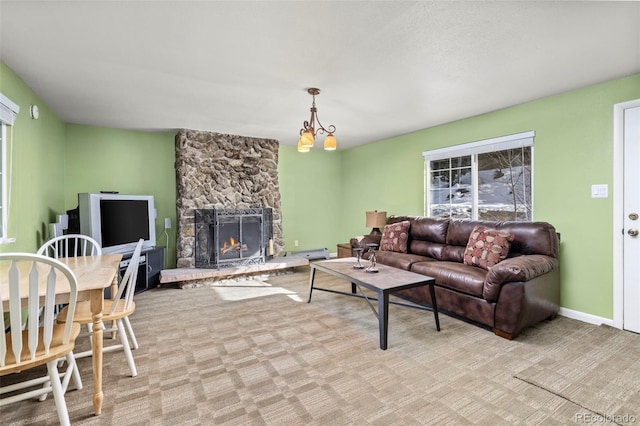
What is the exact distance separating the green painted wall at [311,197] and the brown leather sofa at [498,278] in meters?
2.46

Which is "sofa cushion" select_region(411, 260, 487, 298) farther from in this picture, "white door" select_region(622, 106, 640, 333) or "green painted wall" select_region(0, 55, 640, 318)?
"white door" select_region(622, 106, 640, 333)

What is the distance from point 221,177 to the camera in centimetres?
483

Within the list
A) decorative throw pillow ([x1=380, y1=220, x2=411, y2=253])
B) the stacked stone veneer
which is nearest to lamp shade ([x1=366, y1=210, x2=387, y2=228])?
decorative throw pillow ([x1=380, y1=220, x2=411, y2=253])

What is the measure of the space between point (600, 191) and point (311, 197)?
440 cm

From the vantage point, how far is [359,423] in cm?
163

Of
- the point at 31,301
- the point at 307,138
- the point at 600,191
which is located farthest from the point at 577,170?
the point at 31,301

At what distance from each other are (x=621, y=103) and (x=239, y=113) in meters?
3.91

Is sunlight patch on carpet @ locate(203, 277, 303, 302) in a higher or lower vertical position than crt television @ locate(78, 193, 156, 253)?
lower

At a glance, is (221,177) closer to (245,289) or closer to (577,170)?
(245,289)

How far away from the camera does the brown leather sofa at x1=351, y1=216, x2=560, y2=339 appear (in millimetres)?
2574

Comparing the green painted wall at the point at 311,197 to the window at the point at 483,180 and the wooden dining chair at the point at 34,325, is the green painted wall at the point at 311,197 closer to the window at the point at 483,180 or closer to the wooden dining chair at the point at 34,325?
the window at the point at 483,180

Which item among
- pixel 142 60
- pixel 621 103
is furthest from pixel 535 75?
pixel 142 60

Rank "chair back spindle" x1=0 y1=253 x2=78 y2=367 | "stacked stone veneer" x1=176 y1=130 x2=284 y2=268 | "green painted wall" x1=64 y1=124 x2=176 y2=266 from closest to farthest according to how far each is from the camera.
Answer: "chair back spindle" x1=0 y1=253 x2=78 y2=367 → "green painted wall" x1=64 y1=124 x2=176 y2=266 → "stacked stone veneer" x1=176 y1=130 x2=284 y2=268

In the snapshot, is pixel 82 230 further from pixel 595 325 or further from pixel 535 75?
pixel 595 325
